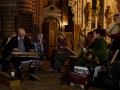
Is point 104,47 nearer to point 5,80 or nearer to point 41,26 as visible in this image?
point 5,80

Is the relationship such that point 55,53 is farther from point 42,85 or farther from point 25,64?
point 42,85

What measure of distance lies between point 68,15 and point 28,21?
5852 mm

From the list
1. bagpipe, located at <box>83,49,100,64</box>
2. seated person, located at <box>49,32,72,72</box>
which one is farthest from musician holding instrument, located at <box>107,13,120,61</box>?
seated person, located at <box>49,32,72,72</box>

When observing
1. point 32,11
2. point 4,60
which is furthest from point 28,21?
point 4,60

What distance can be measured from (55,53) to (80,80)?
242 centimetres

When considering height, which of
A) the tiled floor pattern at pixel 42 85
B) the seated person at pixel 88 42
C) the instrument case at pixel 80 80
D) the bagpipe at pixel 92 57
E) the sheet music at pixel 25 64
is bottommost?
the tiled floor pattern at pixel 42 85

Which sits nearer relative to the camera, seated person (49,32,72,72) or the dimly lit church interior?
the dimly lit church interior

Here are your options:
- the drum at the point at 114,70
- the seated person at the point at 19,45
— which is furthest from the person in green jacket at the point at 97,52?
the seated person at the point at 19,45

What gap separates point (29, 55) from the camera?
4715 mm

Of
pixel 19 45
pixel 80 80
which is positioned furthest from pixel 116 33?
pixel 19 45

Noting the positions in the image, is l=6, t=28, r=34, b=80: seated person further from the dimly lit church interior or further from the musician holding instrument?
the musician holding instrument

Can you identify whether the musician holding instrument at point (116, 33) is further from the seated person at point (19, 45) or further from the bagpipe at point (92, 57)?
the seated person at point (19, 45)

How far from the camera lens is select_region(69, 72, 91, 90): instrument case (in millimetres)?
4316

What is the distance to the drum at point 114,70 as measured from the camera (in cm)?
401
